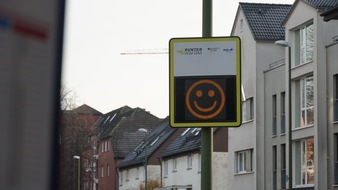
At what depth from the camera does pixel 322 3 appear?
4662cm

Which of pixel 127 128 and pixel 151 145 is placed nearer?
pixel 151 145

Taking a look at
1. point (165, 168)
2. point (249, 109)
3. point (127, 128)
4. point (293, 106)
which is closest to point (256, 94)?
point (249, 109)

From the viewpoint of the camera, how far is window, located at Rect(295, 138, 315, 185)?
4666 cm

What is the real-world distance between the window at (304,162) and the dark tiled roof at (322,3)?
6.23 m

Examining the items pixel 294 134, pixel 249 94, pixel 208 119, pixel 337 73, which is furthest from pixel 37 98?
pixel 249 94

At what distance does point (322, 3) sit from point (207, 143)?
37020mm

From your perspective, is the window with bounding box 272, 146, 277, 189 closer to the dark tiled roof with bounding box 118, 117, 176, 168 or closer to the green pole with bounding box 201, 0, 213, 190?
the dark tiled roof with bounding box 118, 117, 176, 168

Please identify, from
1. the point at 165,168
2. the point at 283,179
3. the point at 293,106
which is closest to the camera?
the point at 293,106

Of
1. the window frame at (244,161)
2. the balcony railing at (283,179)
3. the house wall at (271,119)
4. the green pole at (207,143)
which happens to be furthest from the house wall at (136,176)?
the green pole at (207,143)

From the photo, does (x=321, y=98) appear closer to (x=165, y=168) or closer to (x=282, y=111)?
(x=282, y=111)

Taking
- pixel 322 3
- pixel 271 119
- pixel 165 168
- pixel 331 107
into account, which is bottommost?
pixel 165 168

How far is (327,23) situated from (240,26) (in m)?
13.8

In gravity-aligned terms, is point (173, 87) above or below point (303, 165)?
below

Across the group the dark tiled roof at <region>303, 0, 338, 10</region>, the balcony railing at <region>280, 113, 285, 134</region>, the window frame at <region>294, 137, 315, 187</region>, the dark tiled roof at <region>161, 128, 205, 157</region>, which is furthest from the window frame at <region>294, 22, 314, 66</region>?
the dark tiled roof at <region>161, 128, 205, 157</region>
